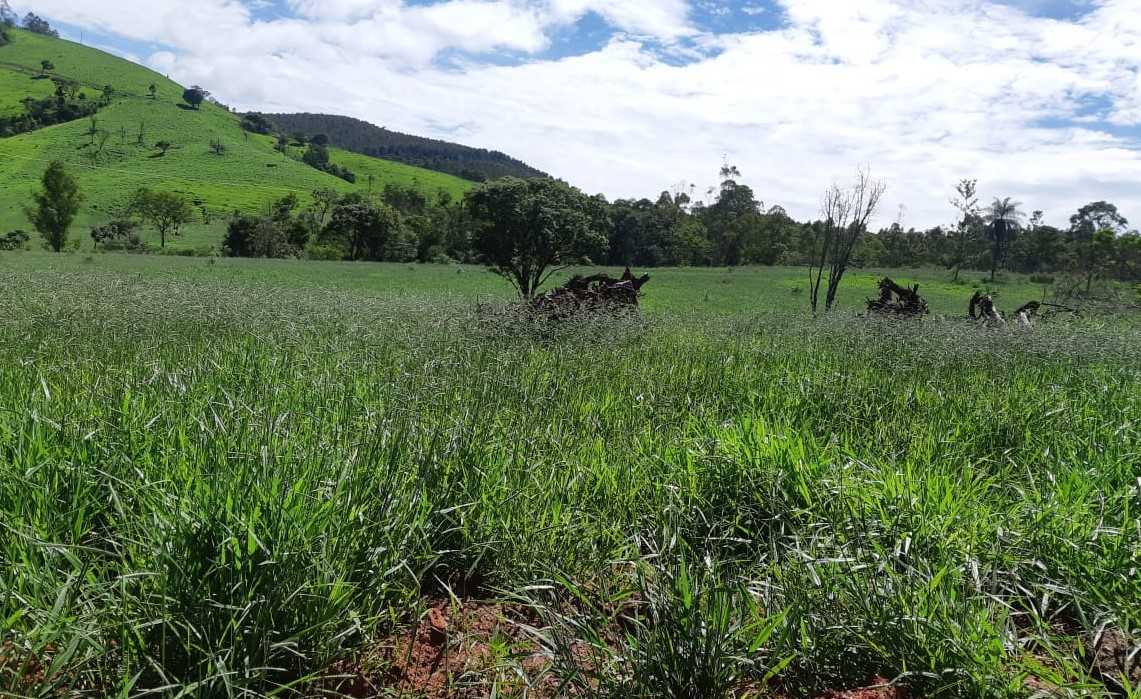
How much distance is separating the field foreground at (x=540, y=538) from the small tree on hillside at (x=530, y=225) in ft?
19.6

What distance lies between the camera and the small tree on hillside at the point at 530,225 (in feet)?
35.9

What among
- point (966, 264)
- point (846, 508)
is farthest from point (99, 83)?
point (846, 508)

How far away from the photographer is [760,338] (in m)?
9.26

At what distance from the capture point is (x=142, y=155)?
10362 cm

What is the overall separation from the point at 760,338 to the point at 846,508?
6662 mm

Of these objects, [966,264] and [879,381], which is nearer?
[879,381]

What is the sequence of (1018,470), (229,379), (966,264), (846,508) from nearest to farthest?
(846,508) → (1018,470) → (229,379) → (966,264)

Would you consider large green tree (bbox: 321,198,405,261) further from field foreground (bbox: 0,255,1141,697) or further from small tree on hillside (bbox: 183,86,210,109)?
small tree on hillside (bbox: 183,86,210,109)

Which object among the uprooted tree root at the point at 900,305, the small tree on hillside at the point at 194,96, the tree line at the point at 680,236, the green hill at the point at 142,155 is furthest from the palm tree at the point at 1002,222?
the small tree on hillside at the point at 194,96

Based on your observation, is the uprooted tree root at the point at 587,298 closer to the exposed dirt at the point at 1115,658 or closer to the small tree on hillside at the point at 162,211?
the exposed dirt at the point at 1115,658

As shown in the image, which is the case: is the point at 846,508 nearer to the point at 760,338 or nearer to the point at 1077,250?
the point at 760,338

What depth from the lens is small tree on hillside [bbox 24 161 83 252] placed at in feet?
181

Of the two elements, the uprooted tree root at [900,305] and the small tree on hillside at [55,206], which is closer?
the uprooted tree root at [900,305]

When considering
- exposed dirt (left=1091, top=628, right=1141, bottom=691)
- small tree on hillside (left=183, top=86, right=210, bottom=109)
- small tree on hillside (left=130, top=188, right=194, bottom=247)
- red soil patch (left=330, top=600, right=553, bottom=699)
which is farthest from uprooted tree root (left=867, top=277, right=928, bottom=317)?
small tree on hillside (left=183, top=86, right=210, bottom=109)
